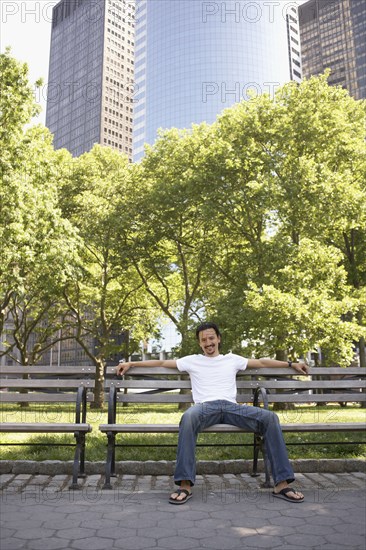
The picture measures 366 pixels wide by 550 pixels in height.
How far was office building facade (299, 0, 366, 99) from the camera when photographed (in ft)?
411

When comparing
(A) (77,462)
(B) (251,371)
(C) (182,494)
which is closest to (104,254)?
(B) (251,371)

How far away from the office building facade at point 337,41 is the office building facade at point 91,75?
5251 cm

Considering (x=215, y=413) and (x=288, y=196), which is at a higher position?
(x=288, y=196)

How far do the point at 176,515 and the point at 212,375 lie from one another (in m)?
1.70

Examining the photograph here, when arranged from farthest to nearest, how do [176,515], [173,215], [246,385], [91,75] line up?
[91,75], [173,215], [246,385], [176,515]

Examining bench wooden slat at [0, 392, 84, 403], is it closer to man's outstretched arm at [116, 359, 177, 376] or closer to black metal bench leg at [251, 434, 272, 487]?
man's outstretched arm at [116, 359, 177, 376]

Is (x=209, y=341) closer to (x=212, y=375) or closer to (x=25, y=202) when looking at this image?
(x=212, y=375)

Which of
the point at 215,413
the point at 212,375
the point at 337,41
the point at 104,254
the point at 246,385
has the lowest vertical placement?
the point at 215,413

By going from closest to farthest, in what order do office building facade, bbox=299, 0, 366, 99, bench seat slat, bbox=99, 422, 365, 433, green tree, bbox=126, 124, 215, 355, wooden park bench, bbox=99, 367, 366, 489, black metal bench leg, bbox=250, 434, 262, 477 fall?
bench seat slat, bbox=99, 422, 365, 433
wooden park bench, bbox=99, 367, 366, 489
black metal bench leg, bbox=250, 434, 262, 477
green tree, bbox=126, 124, 215, 355
office building facade, bbox=299, 0, 366, 99

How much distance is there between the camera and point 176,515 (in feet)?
14.1

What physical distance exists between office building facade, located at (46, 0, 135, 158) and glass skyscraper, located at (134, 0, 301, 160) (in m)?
26.3

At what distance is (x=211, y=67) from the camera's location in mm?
108375

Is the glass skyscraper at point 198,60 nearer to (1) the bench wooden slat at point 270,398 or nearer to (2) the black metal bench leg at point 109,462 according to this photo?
(1) the bench wooden slat at point 270,398

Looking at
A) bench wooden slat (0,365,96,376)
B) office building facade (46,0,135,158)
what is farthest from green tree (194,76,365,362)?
office building facade (46,0,135,158)
